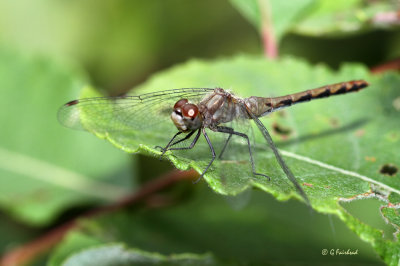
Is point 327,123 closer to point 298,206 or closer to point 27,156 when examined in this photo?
point 298,206

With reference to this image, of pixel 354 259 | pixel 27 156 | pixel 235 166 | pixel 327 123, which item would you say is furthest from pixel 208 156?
pixel 27 156

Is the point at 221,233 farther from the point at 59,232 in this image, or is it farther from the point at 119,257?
the point at 59,232

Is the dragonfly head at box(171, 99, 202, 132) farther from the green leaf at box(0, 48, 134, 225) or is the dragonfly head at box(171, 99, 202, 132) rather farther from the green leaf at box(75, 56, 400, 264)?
the green leaf at box(0, 48, 134, 225)

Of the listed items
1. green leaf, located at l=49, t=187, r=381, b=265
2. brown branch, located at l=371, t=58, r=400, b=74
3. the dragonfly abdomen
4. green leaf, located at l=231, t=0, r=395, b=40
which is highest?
green leaf, located at l=231, t=0, r=395, b=40

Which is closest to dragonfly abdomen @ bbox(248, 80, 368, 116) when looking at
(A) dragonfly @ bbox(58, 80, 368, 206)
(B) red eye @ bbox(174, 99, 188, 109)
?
(A) dragonfly @ bbox(58, 80, 368, 206)

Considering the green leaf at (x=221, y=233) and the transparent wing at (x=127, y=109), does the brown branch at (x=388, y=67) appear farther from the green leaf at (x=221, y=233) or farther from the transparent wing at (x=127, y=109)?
the transparent wing at (x=127, y=109)

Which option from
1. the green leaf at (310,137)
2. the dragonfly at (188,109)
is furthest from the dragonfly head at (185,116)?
the green leaf at (310,137)
